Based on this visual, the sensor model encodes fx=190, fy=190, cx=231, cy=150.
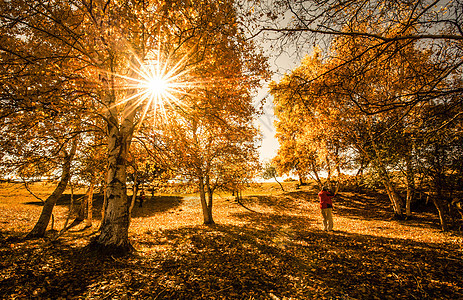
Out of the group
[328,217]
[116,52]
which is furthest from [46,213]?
[328,217]

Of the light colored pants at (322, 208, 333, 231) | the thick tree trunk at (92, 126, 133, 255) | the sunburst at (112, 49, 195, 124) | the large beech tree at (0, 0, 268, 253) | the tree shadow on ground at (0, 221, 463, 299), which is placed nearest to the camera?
the tree shadow on ground at (0, 221, 463, 299)

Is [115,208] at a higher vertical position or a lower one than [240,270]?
higher

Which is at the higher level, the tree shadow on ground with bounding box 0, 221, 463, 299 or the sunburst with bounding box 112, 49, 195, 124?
the sunburst with bounding box 112, 49, 195, 124

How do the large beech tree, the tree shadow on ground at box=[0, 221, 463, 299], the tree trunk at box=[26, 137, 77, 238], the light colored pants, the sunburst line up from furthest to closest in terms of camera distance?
the light colored pants, the tree trunk at box=[26, 137, 77, 238], the sunburst, the large beech tree, the tree shadow on ground at box=[0, 221, 463, 299]

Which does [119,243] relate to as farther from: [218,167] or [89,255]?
[218,167]

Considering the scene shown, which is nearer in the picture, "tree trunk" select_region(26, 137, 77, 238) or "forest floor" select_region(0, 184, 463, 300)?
"forest floor" select_region(0, 184, 463, 300)

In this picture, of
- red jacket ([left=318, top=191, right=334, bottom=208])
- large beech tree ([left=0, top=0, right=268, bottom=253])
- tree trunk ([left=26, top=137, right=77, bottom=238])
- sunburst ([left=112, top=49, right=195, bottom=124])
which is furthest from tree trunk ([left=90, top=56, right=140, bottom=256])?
red jacket ([left=318, top=191, right=334, bottom=208])

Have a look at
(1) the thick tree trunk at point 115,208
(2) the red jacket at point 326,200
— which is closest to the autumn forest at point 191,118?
(1) the thick tree trunk at point 115,208

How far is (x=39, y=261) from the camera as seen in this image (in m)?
5.47

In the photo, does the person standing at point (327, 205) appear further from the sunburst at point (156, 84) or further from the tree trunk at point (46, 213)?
the tree trunk at point (46, 213)

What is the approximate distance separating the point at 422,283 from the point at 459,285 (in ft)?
2.55

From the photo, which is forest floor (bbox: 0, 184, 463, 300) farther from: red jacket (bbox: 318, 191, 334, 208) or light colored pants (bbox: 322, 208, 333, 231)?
red jacket (bbox: 318, 191, 334, 208)

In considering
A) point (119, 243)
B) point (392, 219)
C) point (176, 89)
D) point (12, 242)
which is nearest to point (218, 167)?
point (176, 89)

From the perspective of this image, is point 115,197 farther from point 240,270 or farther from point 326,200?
point 326,200
